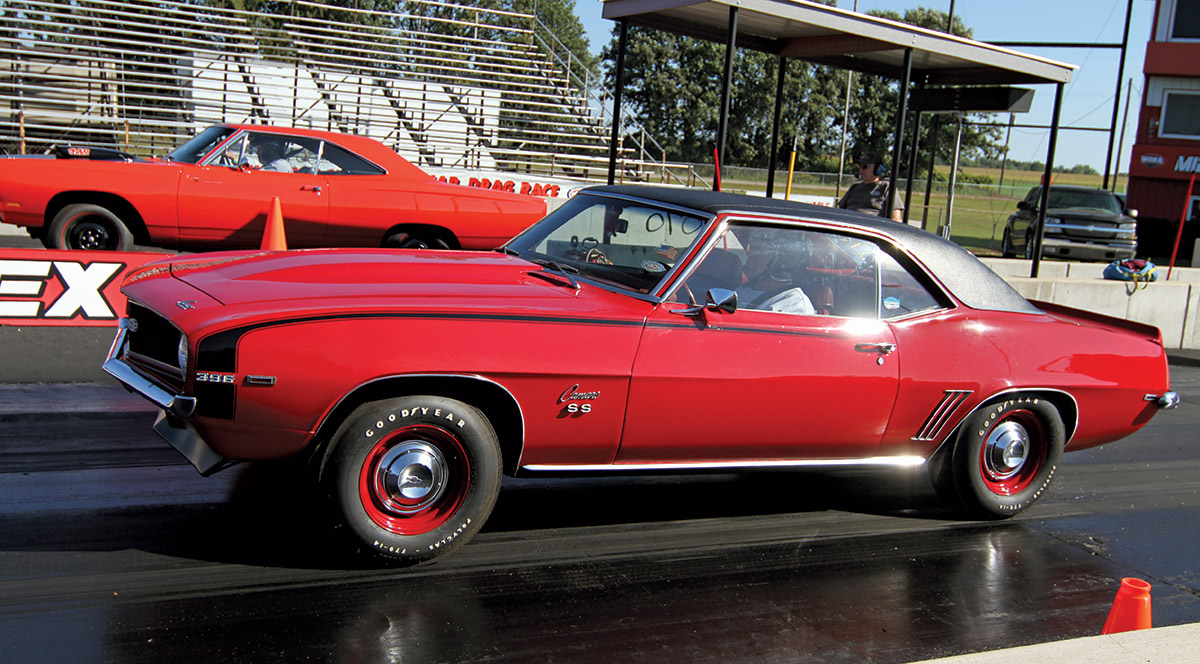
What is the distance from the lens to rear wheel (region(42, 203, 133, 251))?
917cm

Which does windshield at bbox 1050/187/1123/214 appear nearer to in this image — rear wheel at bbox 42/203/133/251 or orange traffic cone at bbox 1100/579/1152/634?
rear wheel at bbox 42/203/133/251

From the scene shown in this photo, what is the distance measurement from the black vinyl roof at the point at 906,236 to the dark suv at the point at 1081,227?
17.2 m

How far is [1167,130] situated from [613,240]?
102 feet

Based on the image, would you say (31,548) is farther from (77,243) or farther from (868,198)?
(868,198)

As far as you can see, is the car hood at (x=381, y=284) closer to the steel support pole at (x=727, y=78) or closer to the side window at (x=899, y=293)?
the side window at (x=899, y=293)

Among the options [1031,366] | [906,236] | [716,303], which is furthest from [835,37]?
[716,303]

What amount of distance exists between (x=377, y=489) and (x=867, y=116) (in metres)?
62.6

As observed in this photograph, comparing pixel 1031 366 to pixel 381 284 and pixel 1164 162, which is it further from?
pixel 1164 162

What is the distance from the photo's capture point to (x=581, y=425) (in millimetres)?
4031

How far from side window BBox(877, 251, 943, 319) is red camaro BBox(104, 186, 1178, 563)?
0.01m

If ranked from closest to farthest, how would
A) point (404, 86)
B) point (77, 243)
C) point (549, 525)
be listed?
point (549, 525), point (77, 243), point (404, 86)

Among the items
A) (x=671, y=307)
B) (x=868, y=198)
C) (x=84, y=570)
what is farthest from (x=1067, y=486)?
(x=84, y=570)

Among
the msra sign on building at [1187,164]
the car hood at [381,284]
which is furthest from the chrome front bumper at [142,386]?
the msra sign on building at [1187,164]

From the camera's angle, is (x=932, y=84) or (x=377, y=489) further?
(x=932, y=84)
